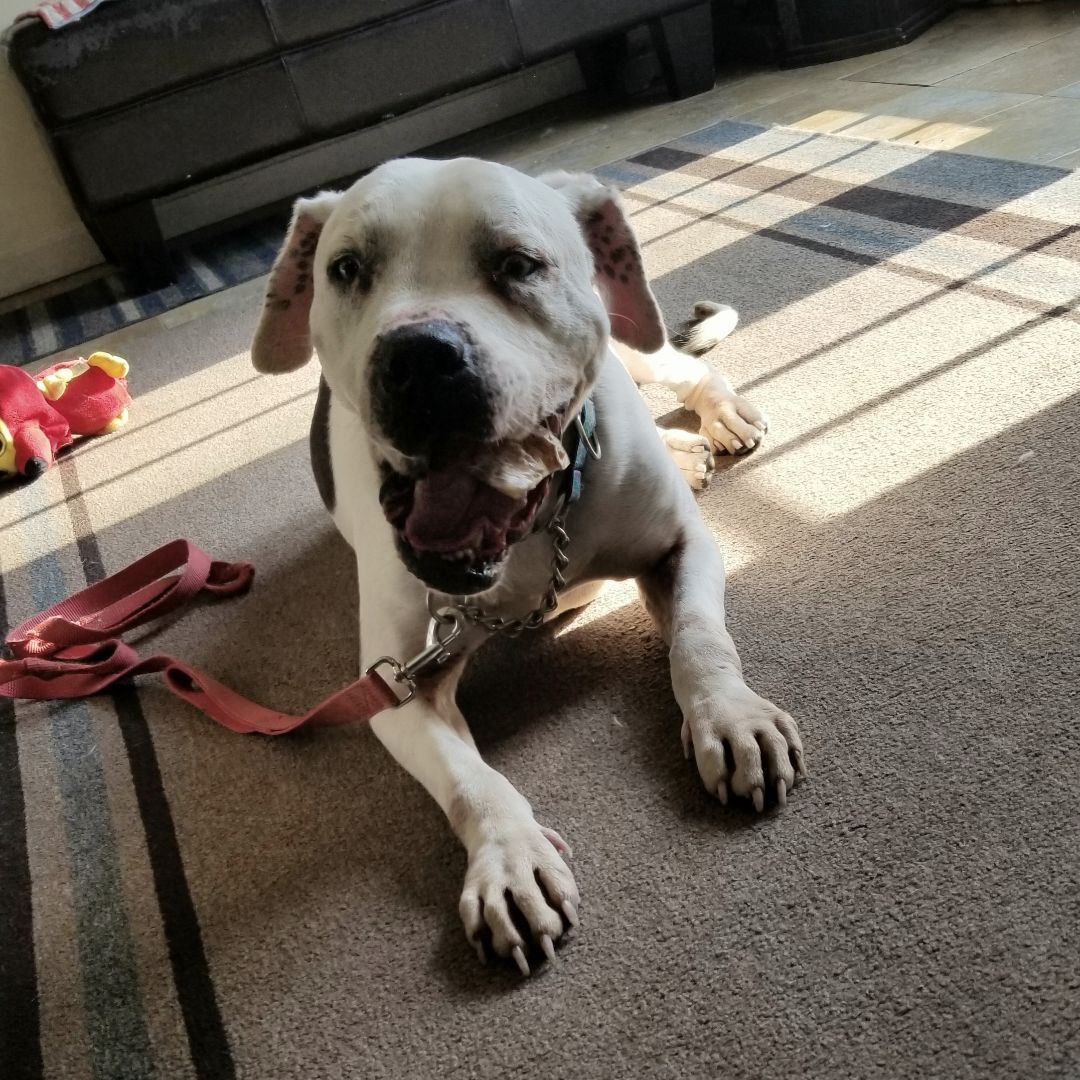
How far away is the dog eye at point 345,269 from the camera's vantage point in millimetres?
1301

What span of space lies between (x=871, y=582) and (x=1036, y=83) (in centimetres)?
281

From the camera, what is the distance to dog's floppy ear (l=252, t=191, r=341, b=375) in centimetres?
147

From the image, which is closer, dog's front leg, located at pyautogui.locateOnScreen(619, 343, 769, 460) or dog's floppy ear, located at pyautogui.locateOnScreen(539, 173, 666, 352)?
dog's floppy ear, located at pyautogui.locateOnScreen(539, 173, 666, 352)

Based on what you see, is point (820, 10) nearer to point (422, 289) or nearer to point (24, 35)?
point (24, 35)

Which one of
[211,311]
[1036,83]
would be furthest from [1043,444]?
[211,311]

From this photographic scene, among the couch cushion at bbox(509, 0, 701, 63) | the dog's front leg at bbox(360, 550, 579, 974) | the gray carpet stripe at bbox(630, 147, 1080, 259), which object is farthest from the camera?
the couch cushion at bbox(509, 0, 701, 63)

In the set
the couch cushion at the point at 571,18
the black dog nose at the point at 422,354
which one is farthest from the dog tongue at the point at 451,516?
the couch cushion at the point at 571,18

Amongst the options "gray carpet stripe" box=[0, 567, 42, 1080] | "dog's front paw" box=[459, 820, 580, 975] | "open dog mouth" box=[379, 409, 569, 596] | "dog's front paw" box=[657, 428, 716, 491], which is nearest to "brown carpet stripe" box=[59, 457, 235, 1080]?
"gray carpet stripe" box=[0, 567, 42, 1080]

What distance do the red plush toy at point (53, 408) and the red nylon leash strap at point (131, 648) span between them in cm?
91

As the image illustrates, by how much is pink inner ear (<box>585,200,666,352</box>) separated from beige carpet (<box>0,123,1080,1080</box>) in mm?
381

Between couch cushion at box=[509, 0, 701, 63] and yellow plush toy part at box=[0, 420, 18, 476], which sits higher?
couch cushion at box=[509, 0, 701, 63]

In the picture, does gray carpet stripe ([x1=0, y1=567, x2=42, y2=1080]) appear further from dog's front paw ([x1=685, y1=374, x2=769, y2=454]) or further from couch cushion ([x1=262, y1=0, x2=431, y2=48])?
couch cushion ([x1=262, y1=0, x2=431, y2=48])

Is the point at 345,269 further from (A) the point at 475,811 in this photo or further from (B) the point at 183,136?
(B) the point at 183,136

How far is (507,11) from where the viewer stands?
468cm
